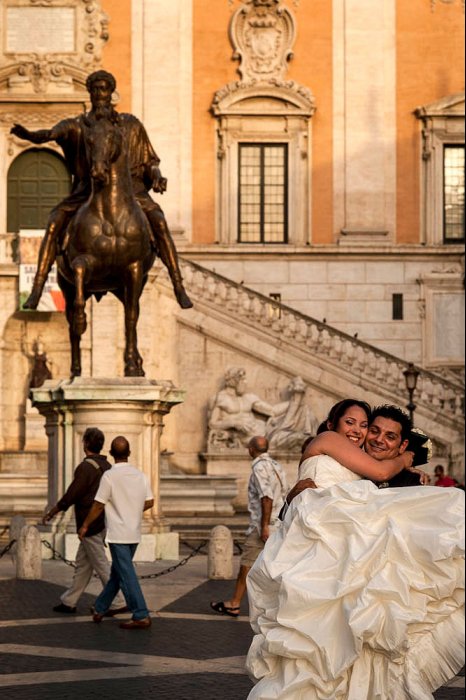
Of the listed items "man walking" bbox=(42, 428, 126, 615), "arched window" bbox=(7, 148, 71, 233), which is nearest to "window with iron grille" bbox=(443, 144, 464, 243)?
"arched window" bbox=(7, 148, 71, 233)

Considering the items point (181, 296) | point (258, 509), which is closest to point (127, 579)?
point (258, 509)

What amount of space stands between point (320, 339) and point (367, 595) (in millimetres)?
23663

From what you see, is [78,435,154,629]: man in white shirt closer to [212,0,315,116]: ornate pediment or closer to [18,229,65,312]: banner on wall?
[18,229,65,312]: banner on wall

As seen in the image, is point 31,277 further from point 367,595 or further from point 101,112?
point 367,595

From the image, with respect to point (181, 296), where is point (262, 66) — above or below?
above

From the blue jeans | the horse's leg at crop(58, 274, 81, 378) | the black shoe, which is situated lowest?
the black shoe

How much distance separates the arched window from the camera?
116 feet

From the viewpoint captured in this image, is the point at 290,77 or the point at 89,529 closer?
the point at 89,529

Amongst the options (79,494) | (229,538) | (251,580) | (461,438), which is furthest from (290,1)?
(251,580)

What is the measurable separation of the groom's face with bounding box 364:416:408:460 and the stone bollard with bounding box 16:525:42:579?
28.4 feet

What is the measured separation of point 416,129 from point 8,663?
2700 cm

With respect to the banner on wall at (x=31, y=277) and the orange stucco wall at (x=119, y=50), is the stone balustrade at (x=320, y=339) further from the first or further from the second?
the orange stucco wall at (x=119, y=50)

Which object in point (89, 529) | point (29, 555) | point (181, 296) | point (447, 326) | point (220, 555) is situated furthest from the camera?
point (447, 326)

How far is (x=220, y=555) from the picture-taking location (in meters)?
16.6
